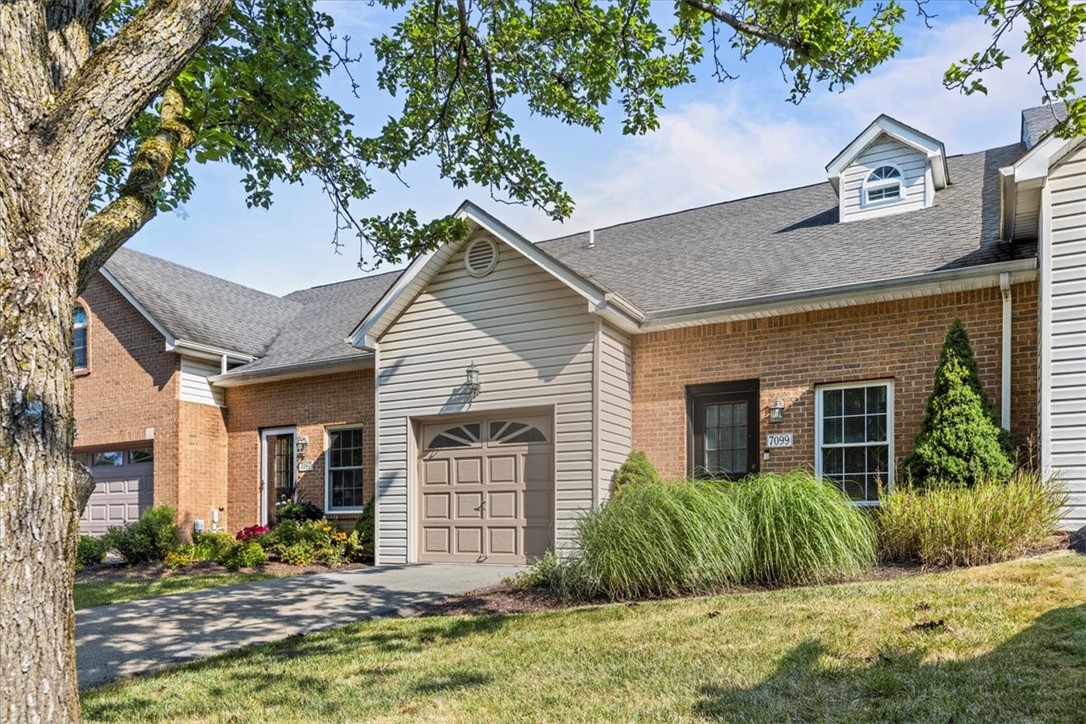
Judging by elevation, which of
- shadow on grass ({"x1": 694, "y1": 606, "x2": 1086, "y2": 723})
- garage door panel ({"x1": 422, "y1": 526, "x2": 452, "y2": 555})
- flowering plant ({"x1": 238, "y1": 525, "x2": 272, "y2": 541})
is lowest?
flowering plant ({"x1": 238, "y1": 525, "x2": 272, "y2": 541})

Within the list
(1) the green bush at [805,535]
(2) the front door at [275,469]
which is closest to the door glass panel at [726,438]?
(1) the green bush at [805,535]

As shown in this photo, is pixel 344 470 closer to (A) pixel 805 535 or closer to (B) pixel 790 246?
(B) pixel 790 246

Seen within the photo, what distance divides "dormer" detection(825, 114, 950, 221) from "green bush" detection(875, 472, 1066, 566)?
209 inches

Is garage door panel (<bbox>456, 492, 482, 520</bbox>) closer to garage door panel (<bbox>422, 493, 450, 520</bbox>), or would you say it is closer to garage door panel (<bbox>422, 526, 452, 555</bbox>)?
garage door panel (<bbox>422, 493, 450, 520</bbox>)

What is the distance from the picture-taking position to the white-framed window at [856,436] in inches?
430

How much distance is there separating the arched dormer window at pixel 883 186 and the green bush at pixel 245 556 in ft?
36.4

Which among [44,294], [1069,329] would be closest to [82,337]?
[44,294]

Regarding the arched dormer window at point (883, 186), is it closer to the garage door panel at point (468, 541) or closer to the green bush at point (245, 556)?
Result: the garage door panel at point (468, 541)

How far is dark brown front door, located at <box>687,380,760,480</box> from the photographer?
12.0 metres

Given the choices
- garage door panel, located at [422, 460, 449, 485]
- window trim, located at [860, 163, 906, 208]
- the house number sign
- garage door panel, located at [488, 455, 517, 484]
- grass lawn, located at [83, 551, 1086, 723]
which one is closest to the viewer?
grass lawn, located at [83, 551, 1086, 723]

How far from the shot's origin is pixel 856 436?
440 inches

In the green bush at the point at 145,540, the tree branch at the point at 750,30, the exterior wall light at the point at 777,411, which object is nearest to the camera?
the tree branch at the point at 750,30

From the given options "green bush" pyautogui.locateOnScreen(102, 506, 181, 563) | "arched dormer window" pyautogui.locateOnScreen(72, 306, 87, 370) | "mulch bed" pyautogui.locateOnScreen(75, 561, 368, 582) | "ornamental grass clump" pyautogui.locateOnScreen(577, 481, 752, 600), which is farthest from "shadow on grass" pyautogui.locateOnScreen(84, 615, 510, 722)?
"arched dormer window" pyautogui.locateOnScreen(72, 306, 87, 370)

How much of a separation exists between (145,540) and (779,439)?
11.0 meters
